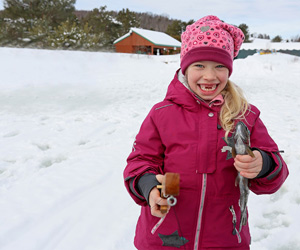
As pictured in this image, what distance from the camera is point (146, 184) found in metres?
1.27

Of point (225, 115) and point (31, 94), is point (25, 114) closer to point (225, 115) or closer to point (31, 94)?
point (31, 94)

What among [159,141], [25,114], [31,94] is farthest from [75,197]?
[31,94]

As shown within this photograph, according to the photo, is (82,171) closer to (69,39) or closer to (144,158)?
(144,158)

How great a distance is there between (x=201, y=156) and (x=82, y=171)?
2.49 metres

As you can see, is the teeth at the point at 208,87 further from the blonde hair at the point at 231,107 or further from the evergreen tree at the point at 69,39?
the evergreen tree at the point at 69,39

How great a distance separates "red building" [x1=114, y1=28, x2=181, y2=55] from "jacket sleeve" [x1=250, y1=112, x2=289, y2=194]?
33.6 m

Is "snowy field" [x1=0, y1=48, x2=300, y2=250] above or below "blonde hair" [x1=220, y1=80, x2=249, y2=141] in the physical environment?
below

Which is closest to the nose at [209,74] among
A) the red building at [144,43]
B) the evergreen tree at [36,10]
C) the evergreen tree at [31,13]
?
the evergreen tree at [31,13]

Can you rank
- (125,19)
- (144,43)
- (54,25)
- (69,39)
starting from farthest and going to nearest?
(125,19)
(144,43)
(54,25)
(69,39)

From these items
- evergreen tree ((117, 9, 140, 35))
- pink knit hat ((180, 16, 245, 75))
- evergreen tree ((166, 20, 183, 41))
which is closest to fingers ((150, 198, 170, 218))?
pink knit hat ((180, 16, 245, 75))

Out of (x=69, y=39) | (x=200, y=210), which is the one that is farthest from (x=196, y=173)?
(x=69, y=39)

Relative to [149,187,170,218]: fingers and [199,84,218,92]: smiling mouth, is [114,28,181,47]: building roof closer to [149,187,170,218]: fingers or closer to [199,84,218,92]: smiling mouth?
[199,84,218,92]: smiling mouth

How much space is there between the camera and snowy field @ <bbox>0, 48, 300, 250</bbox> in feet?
7.95

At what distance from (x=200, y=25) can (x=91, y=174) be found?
8.11 ft
